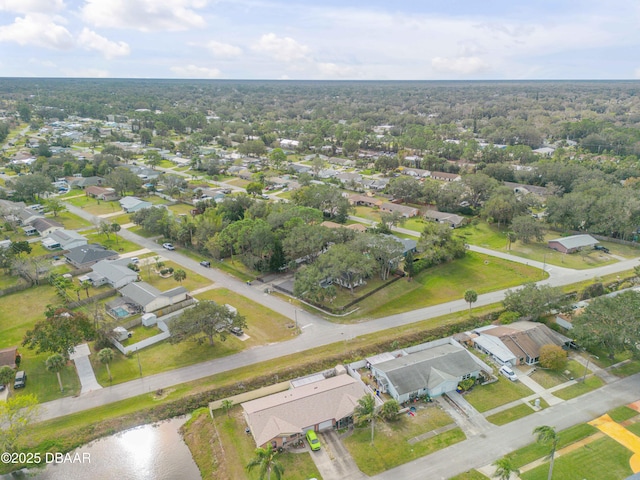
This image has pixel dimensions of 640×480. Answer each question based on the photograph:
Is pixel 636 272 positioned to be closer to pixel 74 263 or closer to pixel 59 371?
pixel 59 371

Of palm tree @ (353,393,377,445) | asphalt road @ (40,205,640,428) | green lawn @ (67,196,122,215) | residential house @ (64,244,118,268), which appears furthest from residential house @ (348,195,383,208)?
palm tree @ (353,393,377,445)

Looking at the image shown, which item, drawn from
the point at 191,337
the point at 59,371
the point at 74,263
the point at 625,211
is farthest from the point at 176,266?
the point at 625,211

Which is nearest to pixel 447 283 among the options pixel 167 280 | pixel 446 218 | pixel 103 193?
pixel 446 218

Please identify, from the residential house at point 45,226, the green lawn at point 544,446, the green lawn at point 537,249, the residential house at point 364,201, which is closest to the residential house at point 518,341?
the green lawn at point 544,446

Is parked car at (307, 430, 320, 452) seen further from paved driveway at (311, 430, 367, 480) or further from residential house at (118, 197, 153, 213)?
residential house at (118, 197, 153, 213)

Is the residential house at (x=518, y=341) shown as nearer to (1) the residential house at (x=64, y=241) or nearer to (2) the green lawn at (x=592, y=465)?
(2) the green lawn at (x=592, y=465)

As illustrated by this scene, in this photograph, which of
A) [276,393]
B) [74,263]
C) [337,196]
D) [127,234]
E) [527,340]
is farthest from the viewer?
[337,196]

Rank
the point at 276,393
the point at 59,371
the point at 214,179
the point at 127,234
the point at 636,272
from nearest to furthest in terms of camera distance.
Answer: the point at 276,393
the point at 59,371
the point at 636,272
the point at 127,234
the point at 214,179
